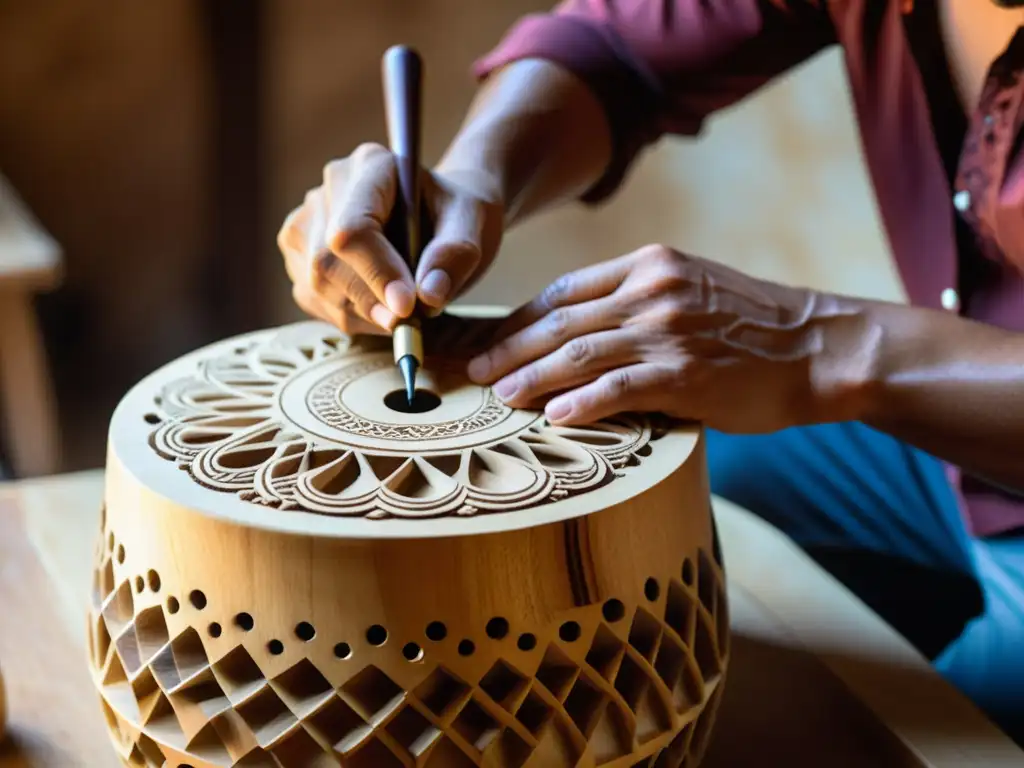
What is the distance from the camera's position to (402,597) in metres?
0.47

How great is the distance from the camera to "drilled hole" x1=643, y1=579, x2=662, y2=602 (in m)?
0.52

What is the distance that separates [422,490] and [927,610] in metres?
0.62

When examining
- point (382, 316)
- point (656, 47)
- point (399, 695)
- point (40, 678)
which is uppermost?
point (656, 47)

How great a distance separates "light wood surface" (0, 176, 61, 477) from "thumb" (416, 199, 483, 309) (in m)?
0.60

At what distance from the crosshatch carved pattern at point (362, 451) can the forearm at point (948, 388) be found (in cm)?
17

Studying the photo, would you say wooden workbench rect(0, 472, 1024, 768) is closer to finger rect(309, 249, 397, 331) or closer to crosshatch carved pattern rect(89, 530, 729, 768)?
crosshatch carved pattern rect(89, 530, 729, 768)

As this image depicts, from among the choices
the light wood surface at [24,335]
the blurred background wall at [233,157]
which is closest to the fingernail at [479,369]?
the light wood surface at [24,335]

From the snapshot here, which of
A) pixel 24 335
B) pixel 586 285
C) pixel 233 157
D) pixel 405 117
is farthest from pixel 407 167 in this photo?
pixel 233 157

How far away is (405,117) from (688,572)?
15.1 inches

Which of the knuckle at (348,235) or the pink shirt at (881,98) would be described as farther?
the pink shirt at (881,98)

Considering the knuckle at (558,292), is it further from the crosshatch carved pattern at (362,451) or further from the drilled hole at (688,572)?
the drilled hole at (688,572)

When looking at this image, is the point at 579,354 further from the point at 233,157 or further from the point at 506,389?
the point at 233,157

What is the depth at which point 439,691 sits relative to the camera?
1.63 ft

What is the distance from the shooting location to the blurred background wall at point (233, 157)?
154 centimetres
